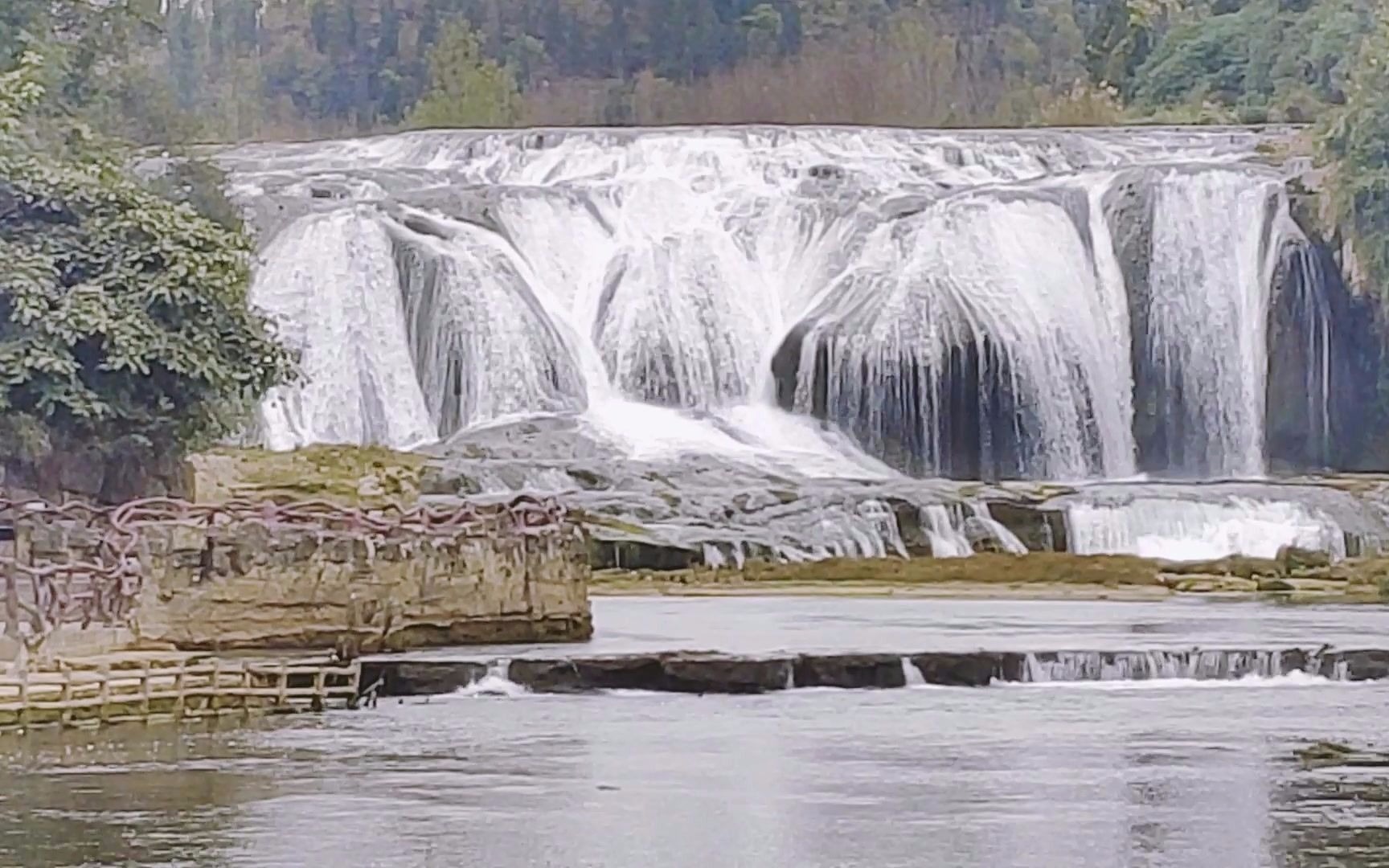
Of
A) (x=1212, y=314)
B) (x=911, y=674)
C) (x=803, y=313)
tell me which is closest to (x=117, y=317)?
(x=911, y=674)

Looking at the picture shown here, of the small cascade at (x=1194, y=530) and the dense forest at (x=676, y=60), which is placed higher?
the dense forest at (x=676, y=60)

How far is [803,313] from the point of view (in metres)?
45.7

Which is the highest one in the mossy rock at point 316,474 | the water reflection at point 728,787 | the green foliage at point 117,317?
the green foliage at point 117,317

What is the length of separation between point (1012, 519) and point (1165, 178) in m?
14.0

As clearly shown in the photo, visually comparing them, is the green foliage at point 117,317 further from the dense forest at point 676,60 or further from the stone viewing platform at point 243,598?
the dense forest at point 676,60

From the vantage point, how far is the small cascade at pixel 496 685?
826 inches

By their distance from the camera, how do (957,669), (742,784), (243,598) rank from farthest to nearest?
(957,669), (243,598), (742,784)

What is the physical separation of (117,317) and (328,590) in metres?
8.07

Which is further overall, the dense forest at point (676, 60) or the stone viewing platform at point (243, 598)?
the dense forest at point (676, 60)

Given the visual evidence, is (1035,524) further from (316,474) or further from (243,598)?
(243,598)

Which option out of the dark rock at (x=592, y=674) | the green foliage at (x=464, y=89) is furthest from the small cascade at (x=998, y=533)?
the green foliage at (x=464, y=89)

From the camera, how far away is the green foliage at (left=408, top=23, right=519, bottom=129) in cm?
6894

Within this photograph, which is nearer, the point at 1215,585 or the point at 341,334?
the point at 1215,585

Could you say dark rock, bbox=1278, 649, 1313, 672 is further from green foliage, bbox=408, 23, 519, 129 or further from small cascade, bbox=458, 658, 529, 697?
green foliage, bbox=408, 23, 519, 129
